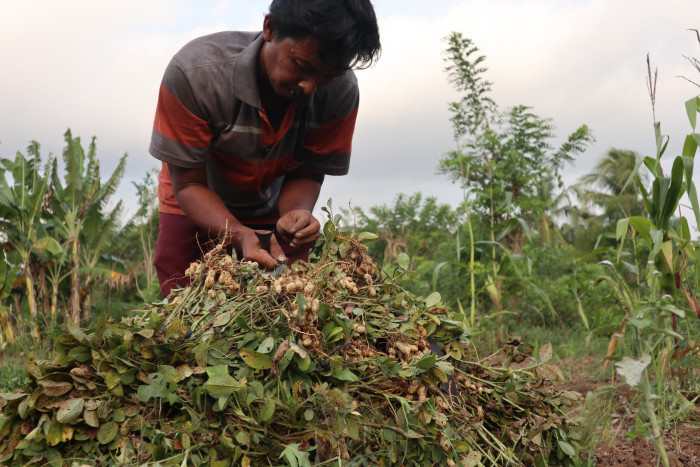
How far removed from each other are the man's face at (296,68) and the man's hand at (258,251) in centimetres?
56

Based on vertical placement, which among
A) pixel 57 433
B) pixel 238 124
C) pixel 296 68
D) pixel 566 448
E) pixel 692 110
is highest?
pixel 692 110

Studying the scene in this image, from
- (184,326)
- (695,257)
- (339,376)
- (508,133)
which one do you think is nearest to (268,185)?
(184,326)

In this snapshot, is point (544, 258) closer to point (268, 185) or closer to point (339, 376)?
point (268, 185)

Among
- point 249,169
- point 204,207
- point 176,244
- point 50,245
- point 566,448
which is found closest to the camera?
point 566,448

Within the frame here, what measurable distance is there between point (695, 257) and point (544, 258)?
2911 mm

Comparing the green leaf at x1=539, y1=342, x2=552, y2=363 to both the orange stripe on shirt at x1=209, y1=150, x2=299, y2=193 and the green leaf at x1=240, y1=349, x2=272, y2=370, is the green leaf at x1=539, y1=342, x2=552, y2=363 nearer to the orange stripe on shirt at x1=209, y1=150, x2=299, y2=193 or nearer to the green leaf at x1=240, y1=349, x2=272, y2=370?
the green leaf at x1=240, y1=349, x2=272, y2=370

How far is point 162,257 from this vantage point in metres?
3.09

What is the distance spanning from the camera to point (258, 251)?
1.93m

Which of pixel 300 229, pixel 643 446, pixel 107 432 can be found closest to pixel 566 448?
pixel 643 446

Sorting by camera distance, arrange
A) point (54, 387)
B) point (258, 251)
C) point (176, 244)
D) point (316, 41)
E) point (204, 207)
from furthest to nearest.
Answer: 1. point (176, 244)
2. point (204, 207)
3. point (316, 41)
4. point (258, 251)
5. point (54, 387)

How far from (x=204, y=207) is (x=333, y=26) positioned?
905mm

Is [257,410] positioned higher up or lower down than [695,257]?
lower down

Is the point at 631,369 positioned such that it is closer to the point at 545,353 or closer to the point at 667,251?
the point at 545,353

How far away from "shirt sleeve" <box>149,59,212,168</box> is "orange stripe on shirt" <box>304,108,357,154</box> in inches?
20.7
